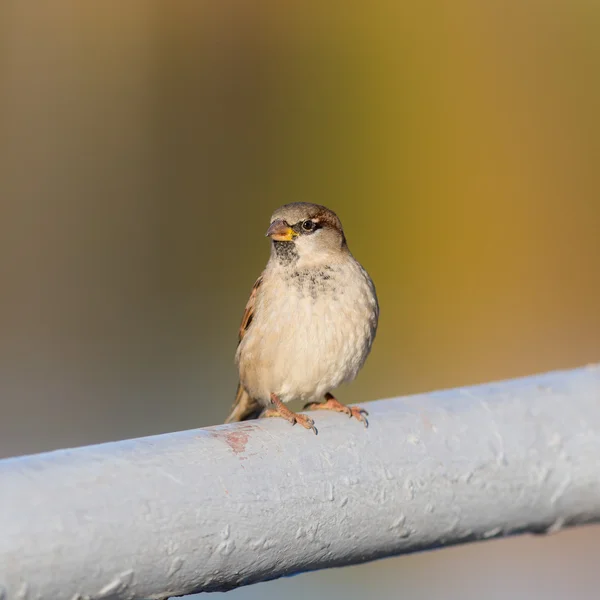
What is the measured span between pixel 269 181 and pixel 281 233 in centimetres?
379

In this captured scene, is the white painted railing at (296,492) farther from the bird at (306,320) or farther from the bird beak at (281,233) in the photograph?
the bird beak at (281,233)

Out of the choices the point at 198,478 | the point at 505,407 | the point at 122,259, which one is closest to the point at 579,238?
the point at 122,259

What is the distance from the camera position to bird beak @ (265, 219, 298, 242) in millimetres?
2662

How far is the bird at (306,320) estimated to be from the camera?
2.50 meters

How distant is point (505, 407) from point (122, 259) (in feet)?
17.9

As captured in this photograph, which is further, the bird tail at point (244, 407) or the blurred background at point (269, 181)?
the blurred background at point (269, 181)

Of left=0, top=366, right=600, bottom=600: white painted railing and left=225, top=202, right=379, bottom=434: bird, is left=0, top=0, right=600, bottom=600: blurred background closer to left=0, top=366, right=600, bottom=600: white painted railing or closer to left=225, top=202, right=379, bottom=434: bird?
left=225, top=202, right=379, bottom=434: bird

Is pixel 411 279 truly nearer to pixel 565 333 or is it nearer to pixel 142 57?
pixel 565 333

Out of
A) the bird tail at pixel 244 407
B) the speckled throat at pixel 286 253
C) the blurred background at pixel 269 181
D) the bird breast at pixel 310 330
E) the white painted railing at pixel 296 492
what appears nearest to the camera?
the white painted railing at pixel 296 492

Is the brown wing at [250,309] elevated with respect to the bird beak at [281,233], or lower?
lower

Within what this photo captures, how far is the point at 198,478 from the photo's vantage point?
3.95ft

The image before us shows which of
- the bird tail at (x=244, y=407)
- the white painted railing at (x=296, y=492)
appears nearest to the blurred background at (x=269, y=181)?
the bird tail at (x=244, y=407)

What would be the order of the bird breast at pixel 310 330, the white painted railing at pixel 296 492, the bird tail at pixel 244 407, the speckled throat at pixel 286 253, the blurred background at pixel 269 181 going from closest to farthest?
1. the white painted railing at pixel 296 492
2. the bird breast at pixel 310 330
3. the speckled throat at pixel 286 253
4. the bird tail at pixel 244 407
5. the blurred background at pixel 269 181

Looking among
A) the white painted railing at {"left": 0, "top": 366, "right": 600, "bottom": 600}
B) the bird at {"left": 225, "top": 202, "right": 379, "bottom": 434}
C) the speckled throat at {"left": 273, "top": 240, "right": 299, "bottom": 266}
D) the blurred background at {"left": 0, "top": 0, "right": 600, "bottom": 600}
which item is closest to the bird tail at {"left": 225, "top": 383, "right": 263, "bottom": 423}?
the bird at {"left": 225, "top": 202, "right": 379, "bottom": 434}
